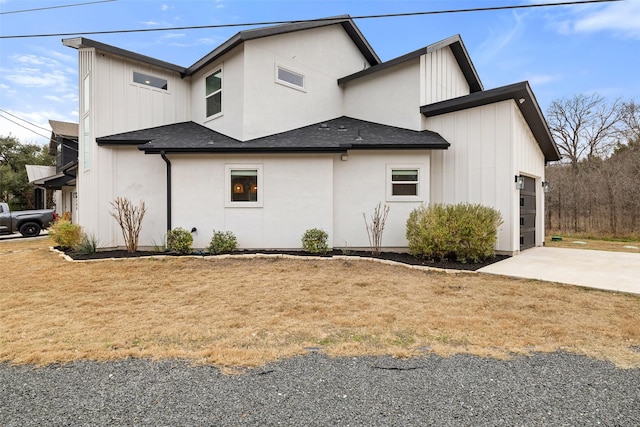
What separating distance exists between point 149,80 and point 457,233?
1019 centimetres

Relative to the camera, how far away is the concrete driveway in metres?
6.00

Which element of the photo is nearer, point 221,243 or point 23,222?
point 221,243

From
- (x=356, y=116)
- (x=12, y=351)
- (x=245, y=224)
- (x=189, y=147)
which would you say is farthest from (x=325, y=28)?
(x=12, y=351)

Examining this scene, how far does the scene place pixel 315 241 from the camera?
344 inches

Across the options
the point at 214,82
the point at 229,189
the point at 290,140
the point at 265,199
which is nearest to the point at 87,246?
the point at 229,189

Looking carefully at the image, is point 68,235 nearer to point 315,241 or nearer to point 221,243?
point 221,243

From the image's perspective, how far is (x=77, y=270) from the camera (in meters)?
7.25

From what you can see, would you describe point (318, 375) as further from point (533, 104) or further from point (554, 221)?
point (554, 221)

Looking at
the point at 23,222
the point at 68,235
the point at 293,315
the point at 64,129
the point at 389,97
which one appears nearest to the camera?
the point at 293,315

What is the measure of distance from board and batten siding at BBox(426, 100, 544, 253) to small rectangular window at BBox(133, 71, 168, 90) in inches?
345

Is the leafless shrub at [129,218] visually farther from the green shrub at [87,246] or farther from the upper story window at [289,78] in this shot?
the upper story window at [289,78]

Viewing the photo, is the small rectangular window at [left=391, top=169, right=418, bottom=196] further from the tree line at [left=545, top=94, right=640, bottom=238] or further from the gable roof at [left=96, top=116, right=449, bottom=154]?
the tree line at [left=545, top=94, right=640, bottom=238]

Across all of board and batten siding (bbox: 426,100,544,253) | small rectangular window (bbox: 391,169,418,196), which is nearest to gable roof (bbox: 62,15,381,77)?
small rectangular window (bbox: 391,169,418,196)

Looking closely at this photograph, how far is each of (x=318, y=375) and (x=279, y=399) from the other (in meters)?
0.46
